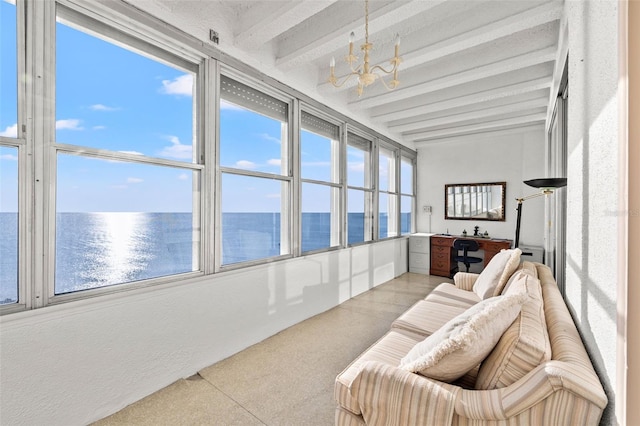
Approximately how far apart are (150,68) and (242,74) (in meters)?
0.83

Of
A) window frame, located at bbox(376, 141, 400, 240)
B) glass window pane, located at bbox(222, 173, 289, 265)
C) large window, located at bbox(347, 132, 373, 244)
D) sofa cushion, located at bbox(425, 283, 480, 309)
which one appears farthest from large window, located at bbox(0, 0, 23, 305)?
window frame, located at bbox(376, 141, 400, 240)

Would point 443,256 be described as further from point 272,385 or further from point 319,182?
point 272,385

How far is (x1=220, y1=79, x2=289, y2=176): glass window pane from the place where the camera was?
9.19 ft

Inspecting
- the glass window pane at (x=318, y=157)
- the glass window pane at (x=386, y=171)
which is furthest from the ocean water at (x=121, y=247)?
the glass window pane at (x=386, y=171)

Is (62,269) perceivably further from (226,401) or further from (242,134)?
(242,134)

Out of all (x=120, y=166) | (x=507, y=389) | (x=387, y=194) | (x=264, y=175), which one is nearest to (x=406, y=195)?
(x=387, y=194)

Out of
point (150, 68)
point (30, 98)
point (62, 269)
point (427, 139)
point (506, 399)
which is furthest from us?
point (427, 139)

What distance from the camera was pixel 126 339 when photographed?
6.60ft

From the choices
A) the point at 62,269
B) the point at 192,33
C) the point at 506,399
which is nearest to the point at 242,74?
the point at 192,33

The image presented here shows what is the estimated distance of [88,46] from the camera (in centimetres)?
197

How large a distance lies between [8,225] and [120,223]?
0.58m

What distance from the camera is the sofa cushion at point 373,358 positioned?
1.46 metres

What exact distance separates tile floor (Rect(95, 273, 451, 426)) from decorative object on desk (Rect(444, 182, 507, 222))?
3.80m

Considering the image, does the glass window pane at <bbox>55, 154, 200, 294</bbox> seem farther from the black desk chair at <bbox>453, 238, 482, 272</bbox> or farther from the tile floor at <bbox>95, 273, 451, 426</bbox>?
the black desk chair at <bbox>453, 238, 482, 272</bbox>
